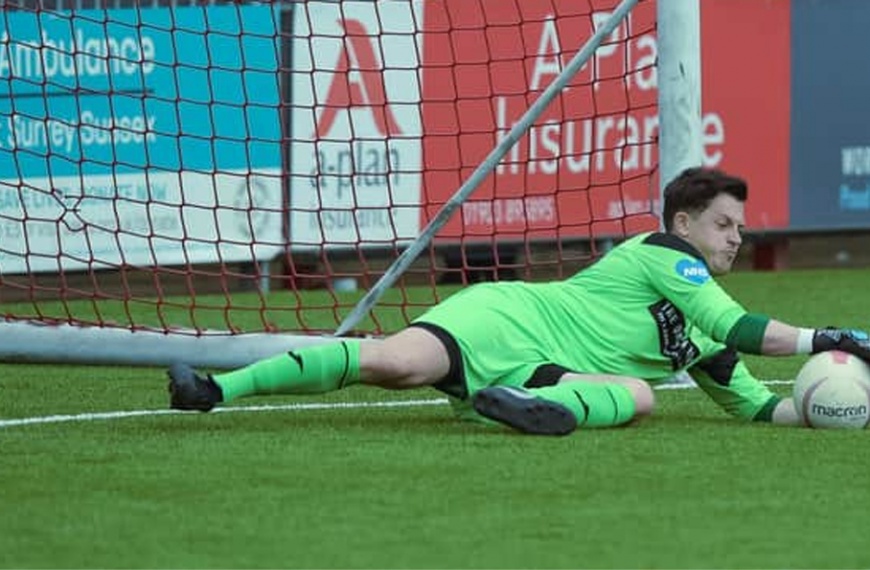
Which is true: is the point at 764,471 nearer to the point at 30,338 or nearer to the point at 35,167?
the point at 30,338

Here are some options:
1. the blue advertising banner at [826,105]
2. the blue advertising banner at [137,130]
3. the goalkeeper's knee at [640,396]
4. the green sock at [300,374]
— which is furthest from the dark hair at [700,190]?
the blue advertising banner at [826,105]

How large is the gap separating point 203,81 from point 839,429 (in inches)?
228

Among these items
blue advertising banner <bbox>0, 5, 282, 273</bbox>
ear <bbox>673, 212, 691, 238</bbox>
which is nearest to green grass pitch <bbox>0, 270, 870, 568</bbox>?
ear <bbox>673, 212, 691, 238</bbox>

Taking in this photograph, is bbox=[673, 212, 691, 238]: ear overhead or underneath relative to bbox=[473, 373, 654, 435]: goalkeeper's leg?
overhead

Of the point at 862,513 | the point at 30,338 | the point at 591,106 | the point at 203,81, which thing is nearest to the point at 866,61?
the point at 591,106

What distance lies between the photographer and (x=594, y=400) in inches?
268

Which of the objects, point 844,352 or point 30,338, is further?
point 30,338

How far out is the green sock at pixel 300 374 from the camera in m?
6.74

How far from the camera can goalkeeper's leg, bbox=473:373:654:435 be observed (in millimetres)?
6598

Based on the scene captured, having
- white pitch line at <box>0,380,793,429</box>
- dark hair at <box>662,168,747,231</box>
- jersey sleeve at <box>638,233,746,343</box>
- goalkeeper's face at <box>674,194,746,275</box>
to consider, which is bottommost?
white pitch line at <box>0,380,793,429</box>

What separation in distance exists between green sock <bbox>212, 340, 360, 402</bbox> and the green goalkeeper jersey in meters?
0.31

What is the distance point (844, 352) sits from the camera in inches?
270

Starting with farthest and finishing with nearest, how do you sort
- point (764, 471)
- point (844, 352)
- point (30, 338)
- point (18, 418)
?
point (30, 338) < point (18, 418) < point (844, 352) < point (764, 471)

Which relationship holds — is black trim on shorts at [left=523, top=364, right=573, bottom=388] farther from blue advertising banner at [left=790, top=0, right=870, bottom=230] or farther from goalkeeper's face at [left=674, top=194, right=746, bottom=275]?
blue advertising banner at [left=790, top=0, right=870, bottom=230]
